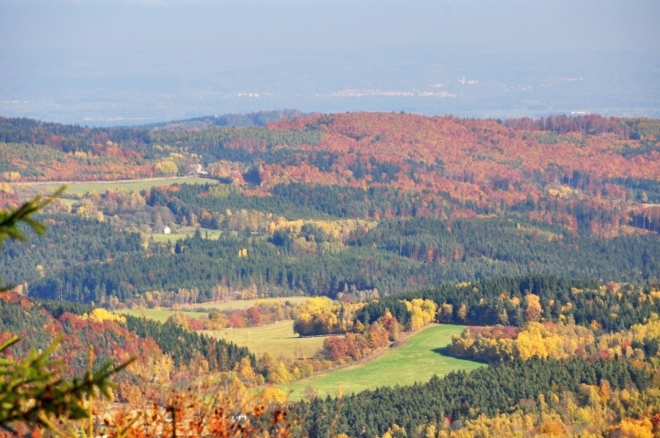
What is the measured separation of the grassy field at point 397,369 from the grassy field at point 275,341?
131 inches

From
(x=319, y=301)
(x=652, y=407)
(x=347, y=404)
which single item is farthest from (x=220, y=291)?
(x=652, y=407)

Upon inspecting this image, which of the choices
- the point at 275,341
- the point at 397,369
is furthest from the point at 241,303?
the point at 397,369

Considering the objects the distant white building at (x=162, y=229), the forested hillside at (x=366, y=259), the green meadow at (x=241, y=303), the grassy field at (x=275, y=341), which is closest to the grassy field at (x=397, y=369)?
the forested hillside at (x=366, y=259)

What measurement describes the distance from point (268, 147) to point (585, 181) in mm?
37022

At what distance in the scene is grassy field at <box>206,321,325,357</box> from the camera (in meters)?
63.6

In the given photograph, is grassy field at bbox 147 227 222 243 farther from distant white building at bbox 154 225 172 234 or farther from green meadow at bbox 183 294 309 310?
green meadow at bbox 183 294 309 310

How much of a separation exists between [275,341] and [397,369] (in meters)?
8.93

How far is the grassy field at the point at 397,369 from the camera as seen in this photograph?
181 ft

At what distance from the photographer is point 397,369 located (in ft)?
198

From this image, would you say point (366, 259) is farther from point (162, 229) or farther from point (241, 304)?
point (162, 229)

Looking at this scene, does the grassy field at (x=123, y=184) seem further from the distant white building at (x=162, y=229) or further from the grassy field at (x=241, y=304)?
the grassy field at (x=241, y=304)

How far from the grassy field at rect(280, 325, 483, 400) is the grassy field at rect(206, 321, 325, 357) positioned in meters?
3.34

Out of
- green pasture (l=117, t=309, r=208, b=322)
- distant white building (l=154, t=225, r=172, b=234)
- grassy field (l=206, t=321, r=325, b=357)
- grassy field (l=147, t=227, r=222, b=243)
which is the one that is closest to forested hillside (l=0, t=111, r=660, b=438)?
distant white building (l=154, t=225, r=172, b=234)

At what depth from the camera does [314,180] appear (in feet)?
469
